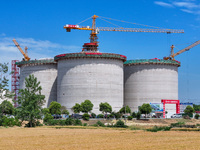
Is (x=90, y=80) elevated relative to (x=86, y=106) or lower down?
elevated

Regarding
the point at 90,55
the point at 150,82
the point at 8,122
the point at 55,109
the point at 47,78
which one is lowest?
the point at 8,122

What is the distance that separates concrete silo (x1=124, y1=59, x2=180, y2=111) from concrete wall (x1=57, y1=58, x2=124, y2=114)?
1481 cm

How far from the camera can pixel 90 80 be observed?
436ft

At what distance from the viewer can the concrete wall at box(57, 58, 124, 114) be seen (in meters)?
132

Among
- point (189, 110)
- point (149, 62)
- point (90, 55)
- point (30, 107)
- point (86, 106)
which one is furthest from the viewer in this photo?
point (149, 62)

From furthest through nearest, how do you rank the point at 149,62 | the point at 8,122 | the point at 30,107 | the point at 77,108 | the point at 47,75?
the point at 47,75, the point at 149,62, the point at 77,108, the point at 8,122, the point at 30,107

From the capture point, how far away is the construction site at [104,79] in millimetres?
133375

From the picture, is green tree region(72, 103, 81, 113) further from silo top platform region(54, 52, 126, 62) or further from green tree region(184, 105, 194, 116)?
green tree region(184, 105, 194, 116)

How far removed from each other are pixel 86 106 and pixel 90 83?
12.7 meters

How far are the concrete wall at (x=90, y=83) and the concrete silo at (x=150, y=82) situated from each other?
48.6 ft

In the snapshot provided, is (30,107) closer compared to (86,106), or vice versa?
(30,107)

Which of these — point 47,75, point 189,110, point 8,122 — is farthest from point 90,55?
point 8,122

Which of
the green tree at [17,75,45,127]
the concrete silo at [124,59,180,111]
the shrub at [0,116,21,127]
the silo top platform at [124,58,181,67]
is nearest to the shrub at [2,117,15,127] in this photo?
the shrub at [0,116,21,127]

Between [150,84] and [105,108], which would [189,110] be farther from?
[105,108]
